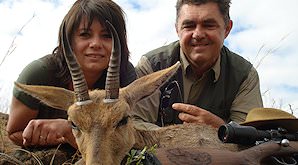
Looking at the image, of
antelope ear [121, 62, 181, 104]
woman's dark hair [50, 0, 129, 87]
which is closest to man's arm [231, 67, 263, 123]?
woman's dark hair [50, 0, 129, 87]

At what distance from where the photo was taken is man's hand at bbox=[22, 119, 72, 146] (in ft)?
17.7

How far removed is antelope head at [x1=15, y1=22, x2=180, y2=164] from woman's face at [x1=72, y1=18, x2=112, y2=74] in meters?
0.90

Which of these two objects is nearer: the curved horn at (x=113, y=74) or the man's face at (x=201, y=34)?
the curved horn at (x=113, y=74)

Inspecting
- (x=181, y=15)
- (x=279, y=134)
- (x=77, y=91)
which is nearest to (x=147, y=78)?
(x=77, y=91)

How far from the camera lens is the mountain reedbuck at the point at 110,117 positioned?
4.41 m

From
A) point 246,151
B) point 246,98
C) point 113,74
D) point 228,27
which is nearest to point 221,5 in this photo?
point 228,27

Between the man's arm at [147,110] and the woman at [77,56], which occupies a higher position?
the woman at [77,56]

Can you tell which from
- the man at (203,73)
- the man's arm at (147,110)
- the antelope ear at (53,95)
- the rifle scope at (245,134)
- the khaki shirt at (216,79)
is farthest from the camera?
the man at (203,73)

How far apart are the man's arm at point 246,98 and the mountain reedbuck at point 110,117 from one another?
1.40 m

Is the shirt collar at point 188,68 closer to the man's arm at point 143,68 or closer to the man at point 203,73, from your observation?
the man at point 203,73

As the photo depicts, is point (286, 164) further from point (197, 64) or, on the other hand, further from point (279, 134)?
point (197, 64)

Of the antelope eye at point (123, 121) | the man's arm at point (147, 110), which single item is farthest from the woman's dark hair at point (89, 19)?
the antelope eye at point (123, 121)

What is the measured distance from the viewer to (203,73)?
747cm

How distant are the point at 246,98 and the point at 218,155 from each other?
117 inches
